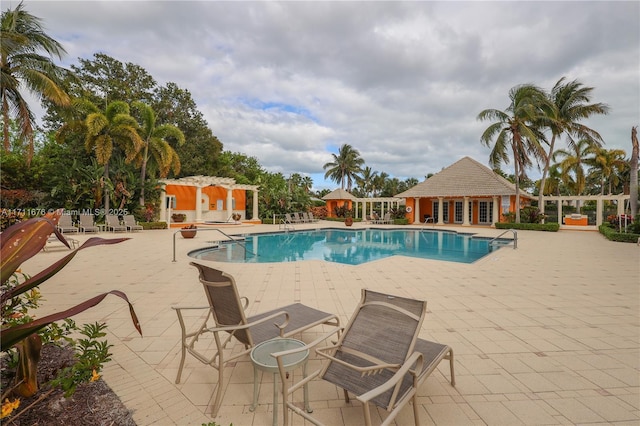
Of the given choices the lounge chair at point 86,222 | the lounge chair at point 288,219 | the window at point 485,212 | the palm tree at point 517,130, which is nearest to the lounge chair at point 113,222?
the lounge chair at point 86,222

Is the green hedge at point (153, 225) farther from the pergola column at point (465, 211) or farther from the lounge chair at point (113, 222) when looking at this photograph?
the pergola column at point (465, 211)

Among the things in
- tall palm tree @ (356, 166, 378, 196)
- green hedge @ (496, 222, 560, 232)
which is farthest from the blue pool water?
tall palm tree @ (356, 166, 378, 196)

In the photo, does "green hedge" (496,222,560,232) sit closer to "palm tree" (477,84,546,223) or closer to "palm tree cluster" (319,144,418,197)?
"palm tree" (477,84,546,223)

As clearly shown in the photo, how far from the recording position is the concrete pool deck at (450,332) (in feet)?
7.54

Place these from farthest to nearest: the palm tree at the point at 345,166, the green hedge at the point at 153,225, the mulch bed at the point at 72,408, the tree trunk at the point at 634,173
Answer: the palm tree at the point at 345,166 → the green hedge at the point at 153,225 → the tree trunk at the point at 634,173 → the mulch bed at the point at 72,408

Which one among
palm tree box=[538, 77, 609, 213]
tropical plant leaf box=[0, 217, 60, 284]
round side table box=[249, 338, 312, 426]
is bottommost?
round side table box=[249, 338, 312, 426]

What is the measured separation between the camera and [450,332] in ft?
12.3

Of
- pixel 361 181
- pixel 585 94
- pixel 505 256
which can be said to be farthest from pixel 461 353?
pixel 361 181

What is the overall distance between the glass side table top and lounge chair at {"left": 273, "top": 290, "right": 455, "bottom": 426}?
15 cm

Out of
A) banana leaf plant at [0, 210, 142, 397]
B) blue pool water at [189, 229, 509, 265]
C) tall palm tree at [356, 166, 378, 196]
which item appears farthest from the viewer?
tall palm tree at [356, 166, 378, 196]

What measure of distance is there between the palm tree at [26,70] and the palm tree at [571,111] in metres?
24.5

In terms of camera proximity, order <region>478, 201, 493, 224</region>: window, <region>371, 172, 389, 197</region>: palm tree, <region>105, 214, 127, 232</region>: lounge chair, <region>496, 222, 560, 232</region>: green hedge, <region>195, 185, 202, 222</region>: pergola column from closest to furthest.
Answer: <region>105, 214, 127, 232</region>: lounge chair, <region>496, 222, 560, 232</region>: green hedge, <region>195, 185, 202, 222</region>: pergola column, <region>478, 201, 493, 224</region>: window, <region>371, 172, 389, 197</region>: palm tree

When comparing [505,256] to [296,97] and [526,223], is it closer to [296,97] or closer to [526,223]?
[526,223]

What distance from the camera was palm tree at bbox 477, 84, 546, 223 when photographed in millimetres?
18516
